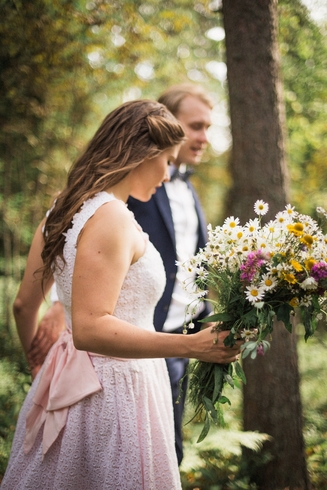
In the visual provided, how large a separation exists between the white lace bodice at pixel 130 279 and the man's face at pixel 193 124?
170cm

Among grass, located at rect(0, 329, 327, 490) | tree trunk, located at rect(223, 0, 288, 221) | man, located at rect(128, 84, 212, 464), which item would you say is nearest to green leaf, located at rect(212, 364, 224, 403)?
man, located at rect(128, 84, 212, 464)

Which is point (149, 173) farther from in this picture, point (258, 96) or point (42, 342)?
point (258, 96)

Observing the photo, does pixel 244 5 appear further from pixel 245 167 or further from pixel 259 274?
pixel 259 274

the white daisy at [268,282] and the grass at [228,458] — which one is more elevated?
the white daisy at [268,282]

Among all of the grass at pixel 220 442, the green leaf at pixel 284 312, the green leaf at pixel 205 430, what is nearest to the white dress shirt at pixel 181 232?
the grass at pixel 220 442

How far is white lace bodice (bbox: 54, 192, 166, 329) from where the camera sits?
1700mm

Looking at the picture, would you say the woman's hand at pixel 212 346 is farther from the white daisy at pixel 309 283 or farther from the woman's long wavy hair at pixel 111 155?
the woman's long wavy hair at pixel 111 155

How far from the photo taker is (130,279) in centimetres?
175

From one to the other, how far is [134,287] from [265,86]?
203 centimetres


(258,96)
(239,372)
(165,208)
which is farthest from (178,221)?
(239,372)

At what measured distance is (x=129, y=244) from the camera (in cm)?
161

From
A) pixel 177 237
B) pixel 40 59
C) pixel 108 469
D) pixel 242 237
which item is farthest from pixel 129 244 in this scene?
pixel 40 59

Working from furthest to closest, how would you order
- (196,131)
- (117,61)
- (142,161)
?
(117,61), (196,131), (142,161)

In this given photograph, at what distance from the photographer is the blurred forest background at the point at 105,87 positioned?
3777mm
